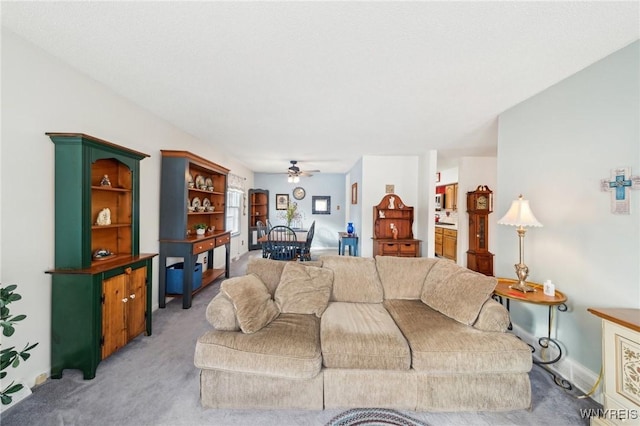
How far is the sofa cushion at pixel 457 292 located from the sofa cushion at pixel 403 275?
0.08 m

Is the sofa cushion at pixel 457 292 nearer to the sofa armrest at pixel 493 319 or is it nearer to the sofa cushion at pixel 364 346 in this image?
the sofa armrest at pixel 493 319

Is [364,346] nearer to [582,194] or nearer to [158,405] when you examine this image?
[158,405]

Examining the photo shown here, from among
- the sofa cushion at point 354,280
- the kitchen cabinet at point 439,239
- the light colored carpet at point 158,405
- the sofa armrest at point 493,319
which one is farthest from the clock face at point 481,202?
the sofa armrest at point 493,319

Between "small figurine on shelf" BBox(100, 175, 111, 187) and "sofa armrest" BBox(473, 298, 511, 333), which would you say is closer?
"sofa armrest" BBox(473, 298, 511, 333)

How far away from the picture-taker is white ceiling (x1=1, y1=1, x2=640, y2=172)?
4.73 feet

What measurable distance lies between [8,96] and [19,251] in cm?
104

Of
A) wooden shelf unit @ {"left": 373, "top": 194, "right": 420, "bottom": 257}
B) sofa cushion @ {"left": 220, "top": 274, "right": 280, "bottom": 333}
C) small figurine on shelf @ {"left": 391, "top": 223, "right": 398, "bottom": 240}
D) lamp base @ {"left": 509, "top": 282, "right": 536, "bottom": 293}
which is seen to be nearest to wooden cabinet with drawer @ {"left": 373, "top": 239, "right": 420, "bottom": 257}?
wooden shelf unit @ {"left": 373, "top": 194, "right": 420, "bottom": 257}

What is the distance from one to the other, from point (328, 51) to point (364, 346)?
79.6 inches

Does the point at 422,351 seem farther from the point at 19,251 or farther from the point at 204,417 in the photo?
the point at 19,251

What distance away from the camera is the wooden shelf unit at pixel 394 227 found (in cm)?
494

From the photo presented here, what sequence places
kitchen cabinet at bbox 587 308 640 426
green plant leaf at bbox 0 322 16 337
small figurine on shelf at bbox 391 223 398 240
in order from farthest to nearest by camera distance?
small figurine on shelf at bbox 391 223 398 240, kitchen cabinet at bbox 587 308 640 426, green plant leaf at bbox 0 322 16 337

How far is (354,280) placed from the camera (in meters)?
2.51

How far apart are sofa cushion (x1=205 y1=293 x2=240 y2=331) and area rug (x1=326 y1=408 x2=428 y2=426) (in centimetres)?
87

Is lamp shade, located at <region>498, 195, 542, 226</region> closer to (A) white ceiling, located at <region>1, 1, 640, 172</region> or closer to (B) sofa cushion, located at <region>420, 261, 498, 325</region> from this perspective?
(B) sofa cushion, located at <region>420, 261, 498, 325</region>
